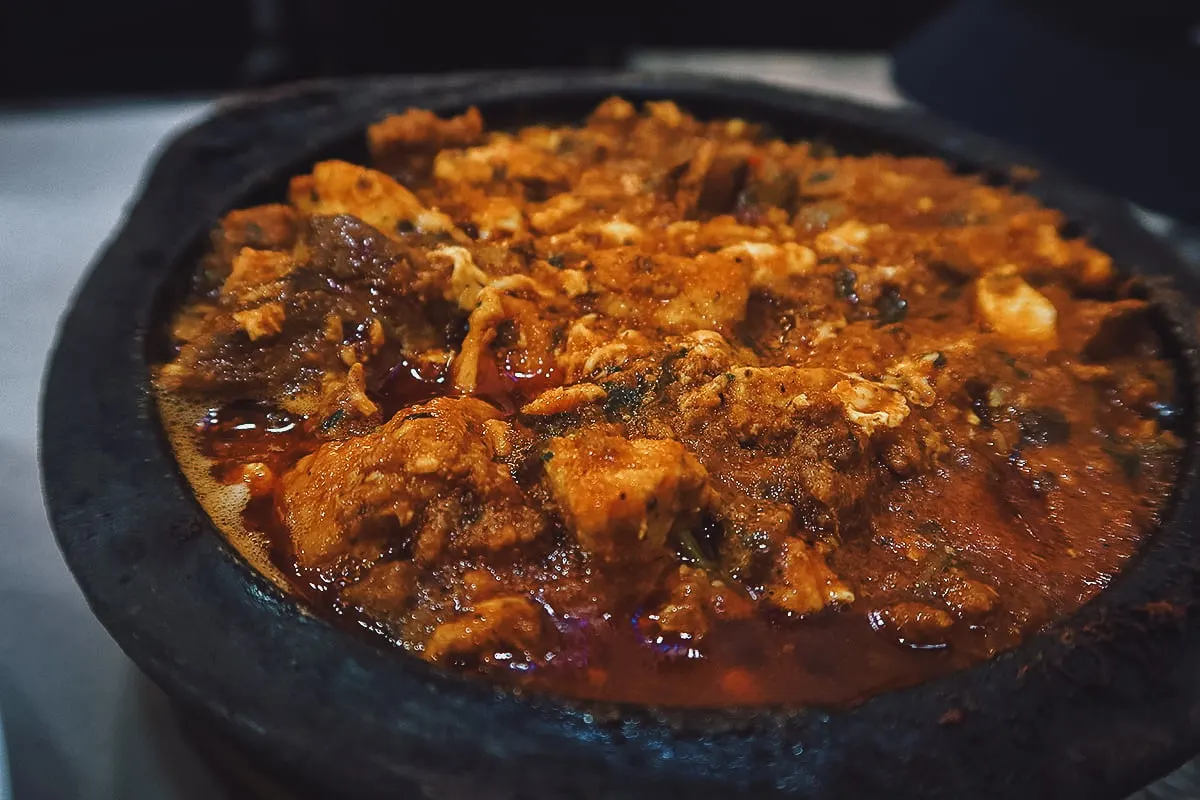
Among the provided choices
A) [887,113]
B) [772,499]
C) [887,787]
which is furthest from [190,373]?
[887,113]

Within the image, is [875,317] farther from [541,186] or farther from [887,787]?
[887,787]

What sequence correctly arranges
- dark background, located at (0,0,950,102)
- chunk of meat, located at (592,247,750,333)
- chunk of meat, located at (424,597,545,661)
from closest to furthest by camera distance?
chunk of meat, located at (424,597,545,661), chunk of meat, located at (592,247,750,333), dark background, located at (0,0,950,102)

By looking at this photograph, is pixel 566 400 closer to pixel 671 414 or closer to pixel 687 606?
pixel 671 414

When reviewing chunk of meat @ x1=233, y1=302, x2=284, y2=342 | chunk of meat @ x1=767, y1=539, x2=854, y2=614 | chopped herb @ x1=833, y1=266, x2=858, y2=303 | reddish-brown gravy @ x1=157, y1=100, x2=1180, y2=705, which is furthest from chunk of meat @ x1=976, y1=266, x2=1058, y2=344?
chunk of meat @ x1=233, y1=302, x2=284, y2=342

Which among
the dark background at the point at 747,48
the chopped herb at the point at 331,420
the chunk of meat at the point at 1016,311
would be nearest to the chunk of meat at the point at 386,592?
the chopped herb at the point at 331,420

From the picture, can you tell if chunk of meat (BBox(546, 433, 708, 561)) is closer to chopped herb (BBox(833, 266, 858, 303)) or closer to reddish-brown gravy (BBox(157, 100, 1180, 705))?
reddish-brown gravy (BBox(157, 100, 1180, 705))

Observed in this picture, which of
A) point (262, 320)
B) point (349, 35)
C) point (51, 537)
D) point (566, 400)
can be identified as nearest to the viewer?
point (566, 400)

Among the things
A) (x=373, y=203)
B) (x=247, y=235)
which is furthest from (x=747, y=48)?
(x=247, y=235)
